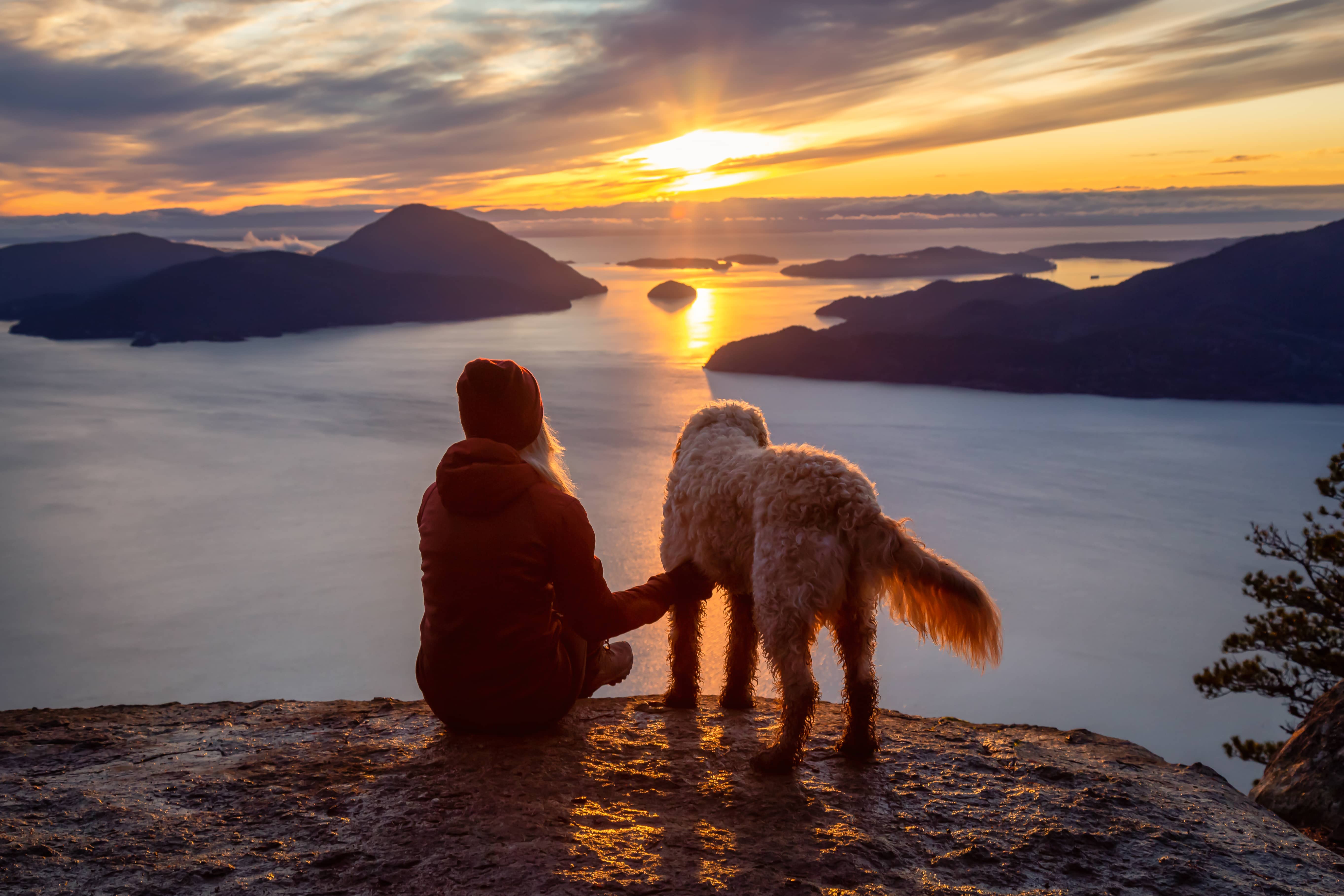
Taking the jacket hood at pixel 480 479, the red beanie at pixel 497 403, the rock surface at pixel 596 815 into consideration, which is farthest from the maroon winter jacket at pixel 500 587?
the rock surface at pixel 596 815

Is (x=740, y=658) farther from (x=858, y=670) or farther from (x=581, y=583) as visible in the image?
(x=581, y=583)

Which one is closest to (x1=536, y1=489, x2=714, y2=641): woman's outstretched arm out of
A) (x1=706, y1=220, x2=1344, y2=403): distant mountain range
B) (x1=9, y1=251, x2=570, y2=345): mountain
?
(x1=706, y1=220, x2=1344, y2=403): distant mountain range

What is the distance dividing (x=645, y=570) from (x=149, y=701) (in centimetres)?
1488

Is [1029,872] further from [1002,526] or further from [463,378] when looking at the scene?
[1002,526]

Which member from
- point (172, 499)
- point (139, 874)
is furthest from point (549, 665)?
point (172, 499)

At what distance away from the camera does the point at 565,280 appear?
105 metres

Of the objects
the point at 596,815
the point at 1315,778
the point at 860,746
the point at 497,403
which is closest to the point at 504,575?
the point at 497,403

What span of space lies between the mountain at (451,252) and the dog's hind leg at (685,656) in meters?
100

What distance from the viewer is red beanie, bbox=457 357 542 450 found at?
334cm

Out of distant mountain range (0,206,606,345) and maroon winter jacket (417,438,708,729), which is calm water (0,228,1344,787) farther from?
distant mountain range (0,206,606,345)

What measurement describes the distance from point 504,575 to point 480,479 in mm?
437

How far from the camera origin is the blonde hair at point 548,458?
11.4 feet

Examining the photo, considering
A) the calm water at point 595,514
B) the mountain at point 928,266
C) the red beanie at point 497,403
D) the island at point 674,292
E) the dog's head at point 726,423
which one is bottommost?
the calm water at point 595,514

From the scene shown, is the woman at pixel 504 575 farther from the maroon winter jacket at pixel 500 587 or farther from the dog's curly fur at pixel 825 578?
the dog's curly fur at pixel 825 578
